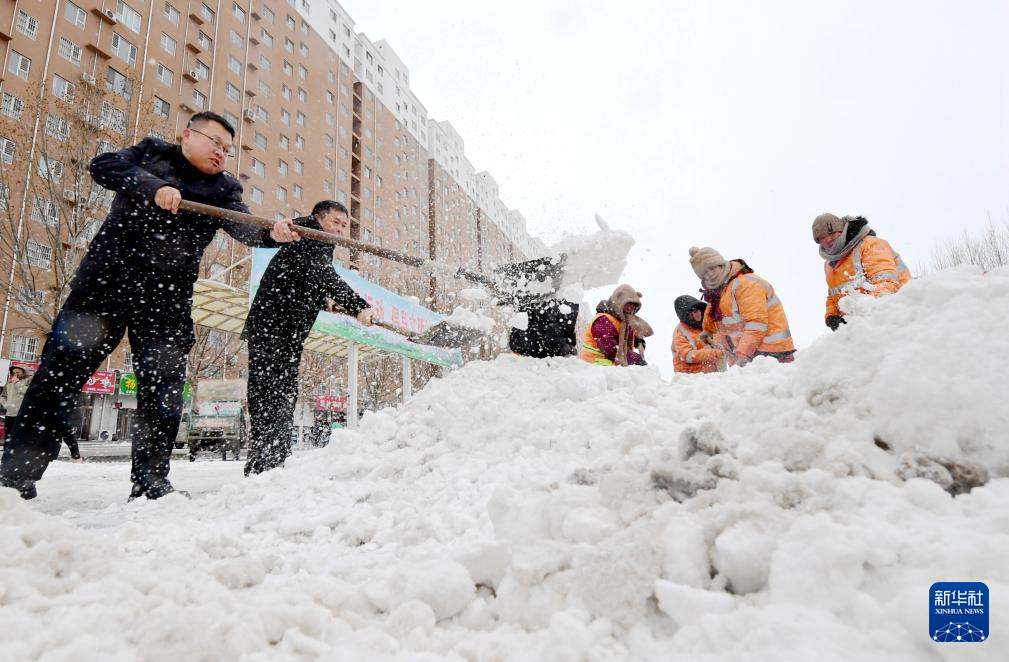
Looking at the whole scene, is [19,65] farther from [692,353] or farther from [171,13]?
[692,353]

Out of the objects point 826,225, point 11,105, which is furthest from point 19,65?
point 826,225

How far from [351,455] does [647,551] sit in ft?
5.81

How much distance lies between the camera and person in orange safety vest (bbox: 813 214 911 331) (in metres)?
3.48

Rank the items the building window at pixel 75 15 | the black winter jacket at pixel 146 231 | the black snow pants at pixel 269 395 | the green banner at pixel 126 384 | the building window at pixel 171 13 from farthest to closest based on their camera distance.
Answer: the building window at pixel 171 13, the building window at pixel 75 15, the green banner at pixel 126 384, the black snow pants at pixel 269 395, the black winter jacket at pixel 146 231

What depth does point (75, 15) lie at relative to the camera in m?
21.8

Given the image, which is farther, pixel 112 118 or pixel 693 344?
pixel 112 118

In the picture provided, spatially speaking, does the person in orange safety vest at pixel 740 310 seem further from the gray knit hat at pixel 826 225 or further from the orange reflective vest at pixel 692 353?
the gray knit hat at pixel 826 225

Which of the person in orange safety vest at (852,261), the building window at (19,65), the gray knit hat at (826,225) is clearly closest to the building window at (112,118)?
the building window at (19,65)

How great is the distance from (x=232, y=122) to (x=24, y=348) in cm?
1718

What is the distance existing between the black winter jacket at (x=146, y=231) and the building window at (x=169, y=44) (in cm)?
3022

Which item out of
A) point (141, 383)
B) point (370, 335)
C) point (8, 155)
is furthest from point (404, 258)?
point (8, 155)

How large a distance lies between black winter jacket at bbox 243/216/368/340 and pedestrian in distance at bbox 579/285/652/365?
2.02 metres

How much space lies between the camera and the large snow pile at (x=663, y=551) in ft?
2.66

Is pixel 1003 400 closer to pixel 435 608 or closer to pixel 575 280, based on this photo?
pixel 435 608
